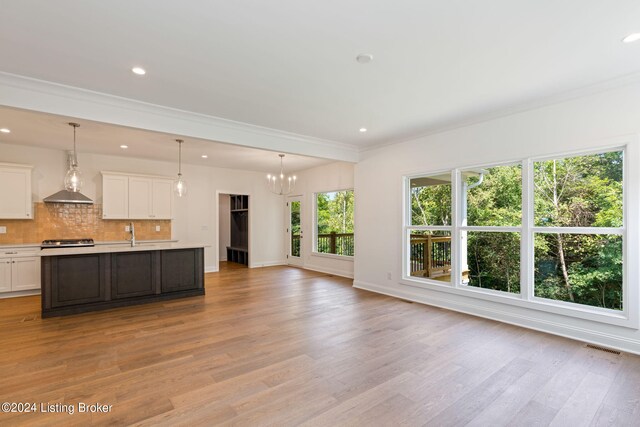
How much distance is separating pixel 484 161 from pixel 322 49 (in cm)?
289

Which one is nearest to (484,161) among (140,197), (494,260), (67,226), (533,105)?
(533,105)

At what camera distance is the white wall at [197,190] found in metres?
5.96

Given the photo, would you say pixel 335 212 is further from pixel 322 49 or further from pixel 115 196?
pixel 322 49

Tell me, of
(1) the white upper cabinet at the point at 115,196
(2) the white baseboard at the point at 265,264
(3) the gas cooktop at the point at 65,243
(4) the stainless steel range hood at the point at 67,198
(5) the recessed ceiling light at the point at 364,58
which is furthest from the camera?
(2) the white baseboard at the point at 265,264

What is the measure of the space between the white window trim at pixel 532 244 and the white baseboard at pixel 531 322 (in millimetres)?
136

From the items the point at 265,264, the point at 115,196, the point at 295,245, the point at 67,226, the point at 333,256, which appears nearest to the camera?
the point at 67,226

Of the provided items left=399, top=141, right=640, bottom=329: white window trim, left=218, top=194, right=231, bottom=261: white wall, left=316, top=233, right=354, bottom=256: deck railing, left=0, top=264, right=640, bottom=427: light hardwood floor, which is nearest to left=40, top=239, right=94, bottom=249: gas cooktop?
left=0, top=264, right=640, bottom=427: light hardwood floor

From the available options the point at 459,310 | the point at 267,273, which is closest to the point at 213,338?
the point at 459,310

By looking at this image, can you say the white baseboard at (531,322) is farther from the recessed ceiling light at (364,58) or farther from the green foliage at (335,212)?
the recessed ceiling light at (364,58)

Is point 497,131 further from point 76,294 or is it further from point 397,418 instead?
point 76,294

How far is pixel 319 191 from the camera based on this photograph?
8109 mm

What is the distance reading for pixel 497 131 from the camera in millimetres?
4129

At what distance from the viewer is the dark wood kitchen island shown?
4.30 metres

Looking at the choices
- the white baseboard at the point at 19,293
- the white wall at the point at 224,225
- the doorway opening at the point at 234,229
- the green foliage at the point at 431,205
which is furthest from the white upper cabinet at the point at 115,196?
the green foliage at the point at 431,205
